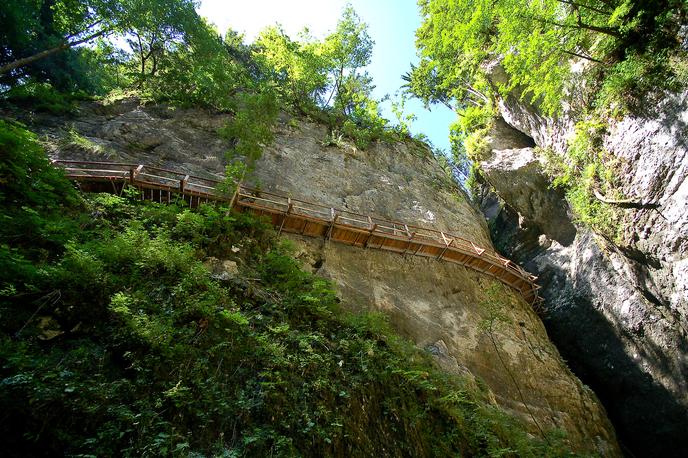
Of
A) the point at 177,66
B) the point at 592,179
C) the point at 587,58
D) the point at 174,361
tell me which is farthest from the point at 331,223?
the point at 177,66

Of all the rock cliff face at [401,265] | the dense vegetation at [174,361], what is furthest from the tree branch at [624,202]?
the dense vegetation at [174,361]

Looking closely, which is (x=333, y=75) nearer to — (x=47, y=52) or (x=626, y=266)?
(x=47, y=52)

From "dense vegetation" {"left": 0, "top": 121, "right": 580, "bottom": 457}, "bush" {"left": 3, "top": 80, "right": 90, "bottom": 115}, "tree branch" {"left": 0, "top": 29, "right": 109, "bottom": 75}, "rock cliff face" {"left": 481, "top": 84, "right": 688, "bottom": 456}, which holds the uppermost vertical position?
"tree branch" {"left": 0, "top": 29, "right": 109, "bottom": 75}

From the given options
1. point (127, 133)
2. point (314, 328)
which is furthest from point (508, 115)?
point (127, 133)

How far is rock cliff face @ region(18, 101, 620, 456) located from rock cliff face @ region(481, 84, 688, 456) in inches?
60.3

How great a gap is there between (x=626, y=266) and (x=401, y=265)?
25.7ft

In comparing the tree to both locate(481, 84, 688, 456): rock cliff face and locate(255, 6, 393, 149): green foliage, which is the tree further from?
locate(481, 84, 688, 456): rock cliff face

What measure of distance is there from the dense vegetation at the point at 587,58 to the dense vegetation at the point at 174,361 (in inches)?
383

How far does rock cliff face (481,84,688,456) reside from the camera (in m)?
10.4

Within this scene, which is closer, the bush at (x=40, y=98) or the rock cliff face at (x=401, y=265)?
the rock cliff face at (x=401, y=265)

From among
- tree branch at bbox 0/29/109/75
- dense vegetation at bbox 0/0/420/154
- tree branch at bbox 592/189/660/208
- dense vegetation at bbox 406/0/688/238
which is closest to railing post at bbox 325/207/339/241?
dense vegetation at bbox 0/0/420/154

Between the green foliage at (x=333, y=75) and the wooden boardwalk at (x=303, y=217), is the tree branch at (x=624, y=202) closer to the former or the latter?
the wooden boardwalk at (x=303, y=217)

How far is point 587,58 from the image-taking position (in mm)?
11297

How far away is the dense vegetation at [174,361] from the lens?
3906 millimetres
